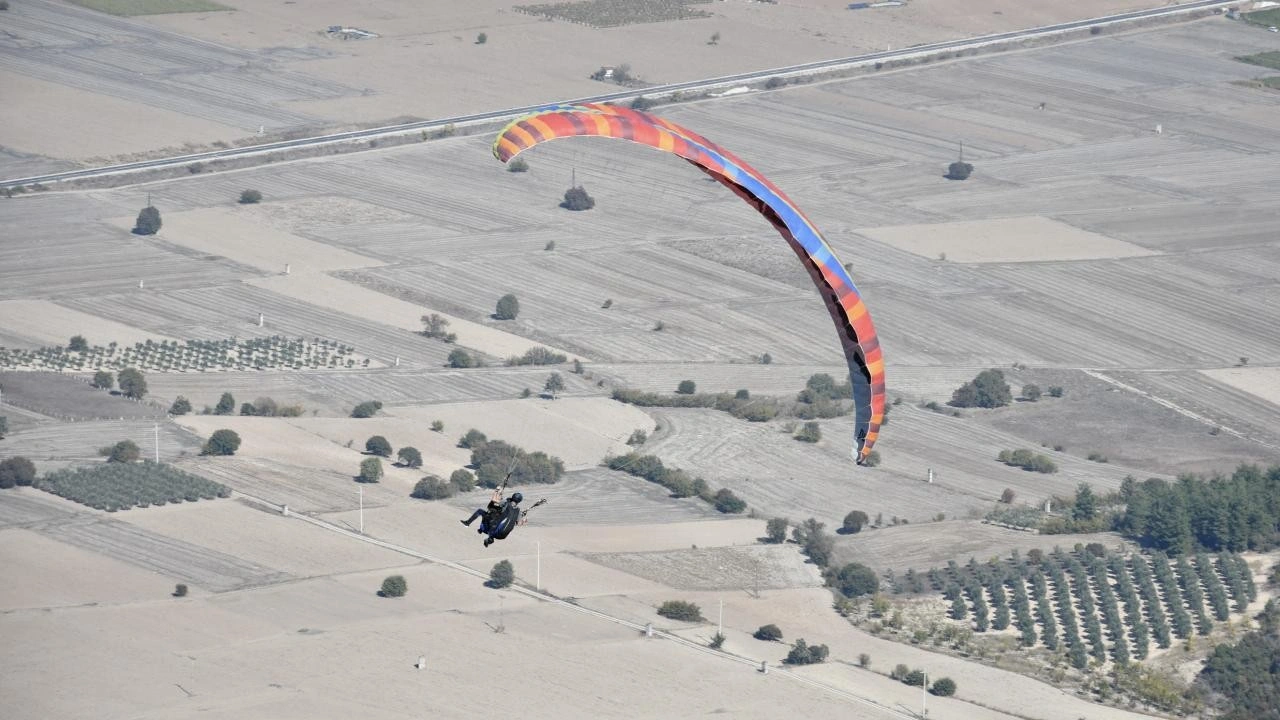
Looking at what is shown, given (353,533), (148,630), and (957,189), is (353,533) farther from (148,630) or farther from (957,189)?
(957,189)

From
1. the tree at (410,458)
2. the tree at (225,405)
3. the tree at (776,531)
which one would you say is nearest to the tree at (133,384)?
the tree at (225,405)

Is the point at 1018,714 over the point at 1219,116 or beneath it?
beneath

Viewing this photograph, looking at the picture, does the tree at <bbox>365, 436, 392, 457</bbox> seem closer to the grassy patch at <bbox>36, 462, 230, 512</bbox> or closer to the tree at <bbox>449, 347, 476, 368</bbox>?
the grassy patch at <bbox>36, 462, 230, 512</bbox>

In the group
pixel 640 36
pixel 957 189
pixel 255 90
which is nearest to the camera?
pixel 957 189

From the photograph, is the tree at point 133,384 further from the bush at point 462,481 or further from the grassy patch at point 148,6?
the grassy patch at point 148,6

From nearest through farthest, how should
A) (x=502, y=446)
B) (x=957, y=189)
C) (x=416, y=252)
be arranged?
1. (x=502, y=446)
2. (x=416, y=252)
3. (x=957, y=189)

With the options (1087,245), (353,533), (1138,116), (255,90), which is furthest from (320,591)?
(1138,116)

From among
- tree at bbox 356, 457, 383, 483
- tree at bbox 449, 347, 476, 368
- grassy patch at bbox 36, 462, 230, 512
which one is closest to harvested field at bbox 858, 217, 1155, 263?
tree at bbox 449, 347, 476, 368
